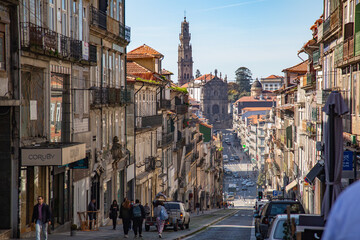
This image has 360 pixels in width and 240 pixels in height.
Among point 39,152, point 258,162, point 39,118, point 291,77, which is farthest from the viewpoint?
point 258,162

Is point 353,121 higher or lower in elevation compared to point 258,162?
higher

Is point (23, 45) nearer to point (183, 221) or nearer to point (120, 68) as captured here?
point (183, 221)

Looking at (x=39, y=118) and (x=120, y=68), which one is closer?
(x=39, y=118)

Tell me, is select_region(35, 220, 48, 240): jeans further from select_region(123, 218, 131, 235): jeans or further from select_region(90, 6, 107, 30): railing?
select_region(90, 6, 107, 30): railing

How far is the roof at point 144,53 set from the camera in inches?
1841

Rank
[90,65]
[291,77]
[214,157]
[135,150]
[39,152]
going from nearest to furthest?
1. [39,152]
2. [90,65]
3. [135,150]
4. [291,77]
5. [214,157]

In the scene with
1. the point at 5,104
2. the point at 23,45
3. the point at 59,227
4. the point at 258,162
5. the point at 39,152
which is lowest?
the point at 258,162

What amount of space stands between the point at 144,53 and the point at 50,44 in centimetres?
2749

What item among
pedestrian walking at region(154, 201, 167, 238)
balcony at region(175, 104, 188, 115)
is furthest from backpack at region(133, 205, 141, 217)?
balcony at region(175, 104, 188, 115)

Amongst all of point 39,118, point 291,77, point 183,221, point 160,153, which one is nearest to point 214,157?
point 291,77

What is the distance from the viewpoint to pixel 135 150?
39062 mm

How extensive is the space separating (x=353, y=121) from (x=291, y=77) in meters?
45.1

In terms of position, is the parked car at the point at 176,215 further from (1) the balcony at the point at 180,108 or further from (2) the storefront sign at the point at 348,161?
(1) the balcony at the point at 180,108

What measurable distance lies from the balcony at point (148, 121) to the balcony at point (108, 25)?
6138mm
